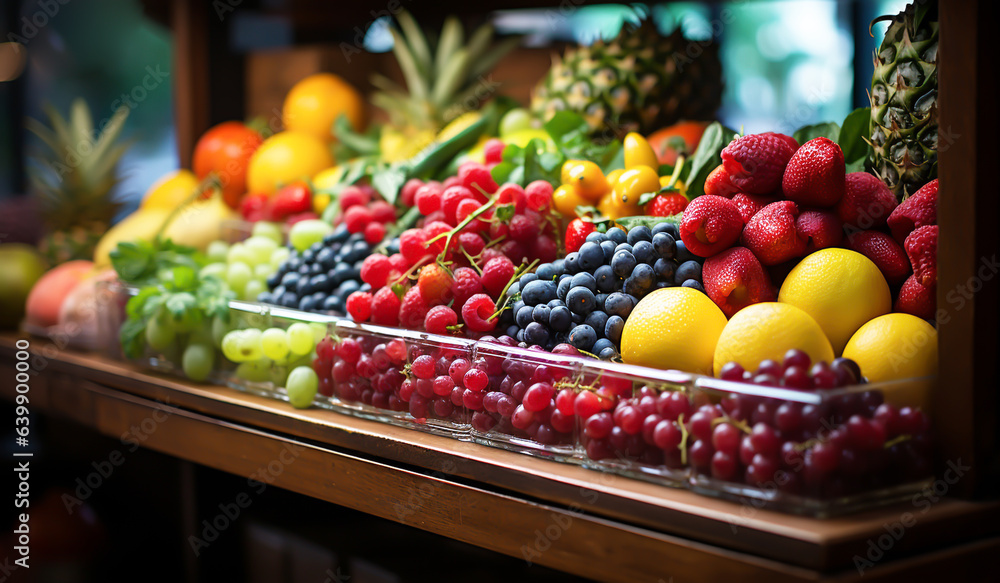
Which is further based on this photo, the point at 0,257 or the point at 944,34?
the point at 0,257

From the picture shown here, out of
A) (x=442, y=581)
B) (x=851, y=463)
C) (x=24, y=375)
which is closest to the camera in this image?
(x=851, y=463)

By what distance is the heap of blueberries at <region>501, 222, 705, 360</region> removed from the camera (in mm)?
944

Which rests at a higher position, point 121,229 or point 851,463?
point 121,229

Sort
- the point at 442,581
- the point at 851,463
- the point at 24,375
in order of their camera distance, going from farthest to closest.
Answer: the point at 24,375
the point at 442,581
the point at 851,463

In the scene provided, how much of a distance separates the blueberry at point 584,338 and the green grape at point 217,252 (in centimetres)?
104

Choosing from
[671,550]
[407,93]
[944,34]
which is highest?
[407,93]

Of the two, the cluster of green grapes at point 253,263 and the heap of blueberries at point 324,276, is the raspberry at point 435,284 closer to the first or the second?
the heap of blueberries at point 324,276

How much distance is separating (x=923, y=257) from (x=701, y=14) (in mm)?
1516

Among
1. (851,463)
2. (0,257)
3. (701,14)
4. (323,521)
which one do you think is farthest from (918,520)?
(0,257)

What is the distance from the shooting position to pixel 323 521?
Result: 4.66 ft

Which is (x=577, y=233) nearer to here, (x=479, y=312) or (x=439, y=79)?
(x=479, y=312)

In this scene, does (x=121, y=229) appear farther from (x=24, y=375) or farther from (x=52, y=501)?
(x=52, y=501)

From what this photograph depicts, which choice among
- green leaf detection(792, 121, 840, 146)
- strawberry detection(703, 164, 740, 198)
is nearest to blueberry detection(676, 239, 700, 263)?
strawberry detection(703, 164, 740, 198)

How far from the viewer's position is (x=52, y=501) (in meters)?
1.80
